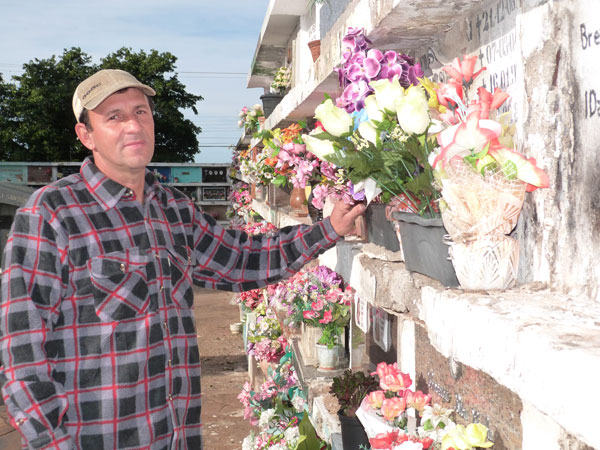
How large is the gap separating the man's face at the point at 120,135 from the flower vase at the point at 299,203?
9.69 feet

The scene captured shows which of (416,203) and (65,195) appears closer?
(416,203)

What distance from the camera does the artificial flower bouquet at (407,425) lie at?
172 cm

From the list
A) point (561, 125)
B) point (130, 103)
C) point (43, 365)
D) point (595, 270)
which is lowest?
point (43, 365)

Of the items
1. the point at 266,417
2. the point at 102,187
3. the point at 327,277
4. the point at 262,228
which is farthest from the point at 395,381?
the point at 262,228

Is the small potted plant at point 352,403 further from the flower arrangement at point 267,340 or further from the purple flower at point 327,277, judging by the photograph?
the flower arrangement at point 267,340

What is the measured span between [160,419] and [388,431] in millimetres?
1091

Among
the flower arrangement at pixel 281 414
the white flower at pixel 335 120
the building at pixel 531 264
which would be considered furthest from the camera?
A: the flower arrangement at pixel 281 414

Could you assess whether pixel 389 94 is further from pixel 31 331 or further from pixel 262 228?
pixel 262 228

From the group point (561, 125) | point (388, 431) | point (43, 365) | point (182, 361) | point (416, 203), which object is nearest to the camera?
point (561, 125)

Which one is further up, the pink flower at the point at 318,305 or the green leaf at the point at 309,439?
the pink flower at the point at 318,305

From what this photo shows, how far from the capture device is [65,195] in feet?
8.55

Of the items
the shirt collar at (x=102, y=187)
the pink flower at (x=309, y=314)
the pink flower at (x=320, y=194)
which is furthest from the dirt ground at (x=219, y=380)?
the shirt collar at (x=102, y=187)

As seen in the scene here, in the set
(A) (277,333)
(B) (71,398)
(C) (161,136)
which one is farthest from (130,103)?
(C) (161,136)

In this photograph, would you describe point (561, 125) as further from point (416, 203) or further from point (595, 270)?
point (416, 203)
